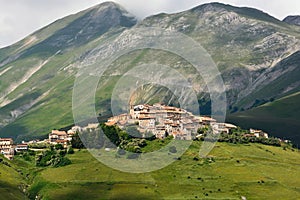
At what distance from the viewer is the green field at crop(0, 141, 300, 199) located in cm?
11606

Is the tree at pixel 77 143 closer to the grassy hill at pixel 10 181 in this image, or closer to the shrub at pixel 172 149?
the grassy hill at pixel 10 181

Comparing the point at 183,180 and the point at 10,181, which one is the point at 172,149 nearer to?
the point at 183,180

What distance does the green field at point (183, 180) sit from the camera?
11606 centimetres

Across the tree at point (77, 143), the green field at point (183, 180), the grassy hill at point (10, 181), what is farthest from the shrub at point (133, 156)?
the tree at point (77, 143)

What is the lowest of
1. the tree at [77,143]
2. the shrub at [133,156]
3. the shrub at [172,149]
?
the tree at [77,143]

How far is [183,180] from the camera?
127750 mm

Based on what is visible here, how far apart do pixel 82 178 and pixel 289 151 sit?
A: 91696 mm

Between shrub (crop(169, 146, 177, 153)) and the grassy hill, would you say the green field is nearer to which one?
the grassy hill

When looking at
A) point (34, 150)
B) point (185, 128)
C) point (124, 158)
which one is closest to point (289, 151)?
point (185, 128)

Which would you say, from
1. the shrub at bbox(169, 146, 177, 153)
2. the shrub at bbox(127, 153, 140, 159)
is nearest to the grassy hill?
the shrub at bbox(127, 153, 140, 159)

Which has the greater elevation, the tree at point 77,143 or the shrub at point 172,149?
the shrub at point 172,149

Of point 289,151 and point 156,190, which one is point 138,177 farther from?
point 289,151

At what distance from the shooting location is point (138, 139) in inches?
6654

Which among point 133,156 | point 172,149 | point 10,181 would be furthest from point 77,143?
point 10,181
